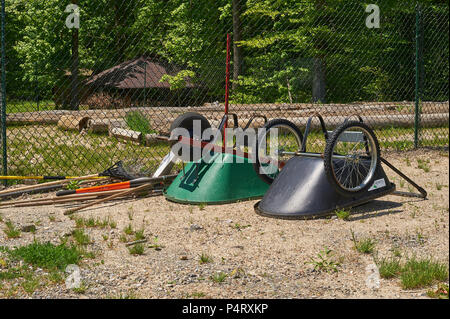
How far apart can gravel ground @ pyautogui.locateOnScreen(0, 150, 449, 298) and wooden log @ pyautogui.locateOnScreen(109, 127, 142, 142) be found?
12.3 feet

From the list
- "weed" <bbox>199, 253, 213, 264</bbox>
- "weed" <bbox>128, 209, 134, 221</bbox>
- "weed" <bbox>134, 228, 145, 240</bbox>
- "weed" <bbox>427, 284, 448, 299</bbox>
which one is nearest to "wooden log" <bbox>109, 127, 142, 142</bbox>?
"weed" <bbox>128, 209, 134, 221</bbox>

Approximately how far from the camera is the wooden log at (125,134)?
32.6ft

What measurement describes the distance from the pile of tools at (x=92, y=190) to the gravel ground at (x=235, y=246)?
13 centimetres

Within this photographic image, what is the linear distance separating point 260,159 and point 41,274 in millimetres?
2934

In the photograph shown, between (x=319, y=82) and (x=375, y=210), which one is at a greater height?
(x=319, y=82)

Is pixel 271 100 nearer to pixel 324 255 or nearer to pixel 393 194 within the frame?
pixel 393 194

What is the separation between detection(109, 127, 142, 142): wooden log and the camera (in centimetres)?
995

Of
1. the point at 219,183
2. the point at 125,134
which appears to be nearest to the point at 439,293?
the point at 219,183

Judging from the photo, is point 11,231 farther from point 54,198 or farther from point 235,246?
point 235,246

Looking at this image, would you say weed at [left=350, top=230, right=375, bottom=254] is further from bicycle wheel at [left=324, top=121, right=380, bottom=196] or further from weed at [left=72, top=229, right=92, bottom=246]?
weed at [left=72, top=229, right=92, bottom=246]

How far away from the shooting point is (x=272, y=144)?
6.63 m

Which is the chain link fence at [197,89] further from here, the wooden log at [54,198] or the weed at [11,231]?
the weed at [11,231]

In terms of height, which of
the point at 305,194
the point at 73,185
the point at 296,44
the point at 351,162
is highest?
the point at 296,44

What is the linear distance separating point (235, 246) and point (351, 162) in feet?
5.37
